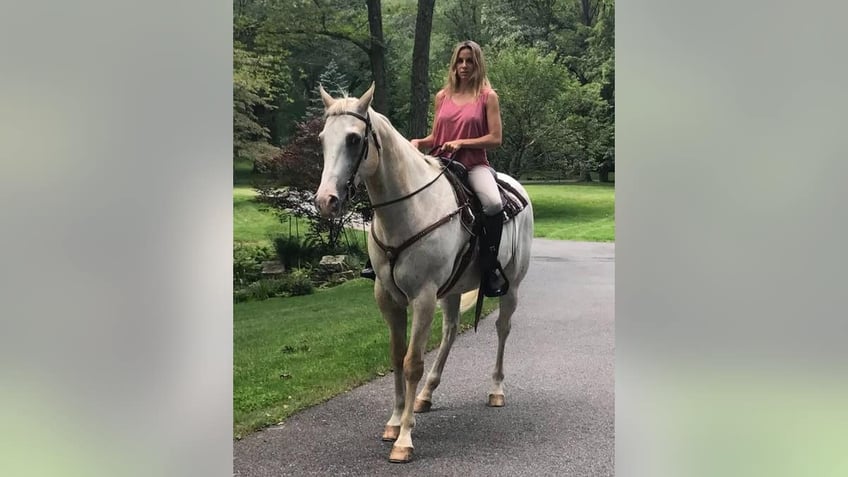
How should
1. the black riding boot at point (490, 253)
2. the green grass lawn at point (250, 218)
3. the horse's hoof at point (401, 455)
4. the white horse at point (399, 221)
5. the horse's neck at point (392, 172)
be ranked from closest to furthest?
the white horse at point (399, 221) < the horse's neck at point (392, 172) < the horse's hoof at point (401, 455) < the black riding boot at point (490, 253) < the green grass lawn at point (250, 218)

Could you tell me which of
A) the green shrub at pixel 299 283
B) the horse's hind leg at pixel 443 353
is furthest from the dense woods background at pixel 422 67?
the horse's hind leg at pixel 443 353

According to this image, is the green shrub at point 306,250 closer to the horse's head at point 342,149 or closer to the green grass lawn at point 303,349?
the green grass lawn at point 303,349

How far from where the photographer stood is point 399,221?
328cm

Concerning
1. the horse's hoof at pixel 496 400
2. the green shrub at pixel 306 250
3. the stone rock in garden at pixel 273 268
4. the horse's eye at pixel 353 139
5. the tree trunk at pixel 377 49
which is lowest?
the horse's hoof at pixel 496 400

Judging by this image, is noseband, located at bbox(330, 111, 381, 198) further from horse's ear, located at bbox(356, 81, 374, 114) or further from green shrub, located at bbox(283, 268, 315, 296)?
green shrub, located at bbox(283, 268, 315, 296)

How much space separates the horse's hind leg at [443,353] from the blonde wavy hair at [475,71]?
1337 mm

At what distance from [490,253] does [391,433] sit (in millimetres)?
1221

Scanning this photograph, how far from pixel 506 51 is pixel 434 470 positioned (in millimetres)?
3252

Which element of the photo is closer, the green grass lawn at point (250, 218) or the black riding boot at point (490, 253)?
the black riding boot at point (490, 253)

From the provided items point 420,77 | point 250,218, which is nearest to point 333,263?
point 250,218

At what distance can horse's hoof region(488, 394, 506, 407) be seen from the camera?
4125 mm

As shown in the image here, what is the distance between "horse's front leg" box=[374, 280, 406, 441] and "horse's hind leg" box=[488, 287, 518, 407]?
2.44 ft

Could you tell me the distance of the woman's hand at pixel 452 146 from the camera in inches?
144
